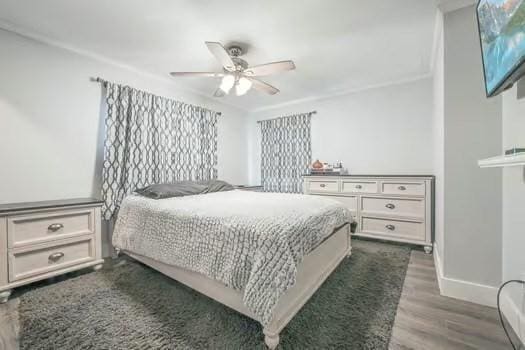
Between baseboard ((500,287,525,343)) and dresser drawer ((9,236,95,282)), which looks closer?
baseboard ((500,287,525,343))

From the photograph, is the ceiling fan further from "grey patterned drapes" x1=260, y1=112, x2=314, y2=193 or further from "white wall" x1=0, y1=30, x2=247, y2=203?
"grey patterned drapes" x1=260, y1=112, x2=314, y2=193

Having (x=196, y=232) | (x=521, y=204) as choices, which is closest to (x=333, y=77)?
(x=521, y=204)

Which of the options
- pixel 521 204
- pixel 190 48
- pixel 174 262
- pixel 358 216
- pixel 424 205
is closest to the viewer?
pixel 521 204

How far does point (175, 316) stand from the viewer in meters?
1.51

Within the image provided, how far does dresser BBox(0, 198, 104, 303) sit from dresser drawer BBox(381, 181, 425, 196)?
346 cm

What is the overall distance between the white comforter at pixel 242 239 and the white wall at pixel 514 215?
44.2 inches

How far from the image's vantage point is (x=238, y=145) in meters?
4.59

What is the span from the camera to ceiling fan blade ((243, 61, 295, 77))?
1986mm

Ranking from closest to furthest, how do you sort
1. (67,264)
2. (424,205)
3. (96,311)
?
(96,311) → (67,264) → (424,205)

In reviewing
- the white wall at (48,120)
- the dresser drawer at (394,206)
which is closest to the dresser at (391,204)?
the dresser drawer at (394,206)

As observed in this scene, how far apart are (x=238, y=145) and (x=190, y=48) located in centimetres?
236

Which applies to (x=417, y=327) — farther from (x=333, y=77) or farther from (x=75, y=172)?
(x=75, y=172)

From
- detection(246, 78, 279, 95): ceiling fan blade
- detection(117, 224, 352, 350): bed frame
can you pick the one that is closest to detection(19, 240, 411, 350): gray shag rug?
detection(117, 224, 352, 350): bed frame

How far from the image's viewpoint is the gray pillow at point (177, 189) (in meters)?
2.44
